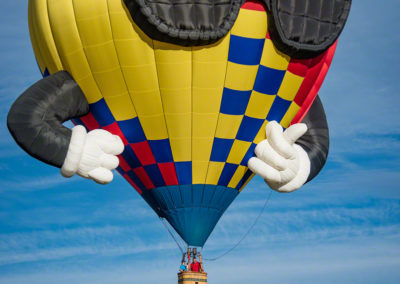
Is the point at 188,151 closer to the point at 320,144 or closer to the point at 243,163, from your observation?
the point at 243,163

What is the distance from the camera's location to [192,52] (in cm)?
1248

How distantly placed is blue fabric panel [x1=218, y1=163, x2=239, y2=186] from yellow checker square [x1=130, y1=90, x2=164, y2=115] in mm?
1267

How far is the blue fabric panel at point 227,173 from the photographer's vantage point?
1347 centimetres

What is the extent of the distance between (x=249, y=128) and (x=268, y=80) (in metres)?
0.71

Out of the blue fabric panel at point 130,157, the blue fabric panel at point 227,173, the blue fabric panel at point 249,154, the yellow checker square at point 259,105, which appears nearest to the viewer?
the yellow checker square at point 259,105

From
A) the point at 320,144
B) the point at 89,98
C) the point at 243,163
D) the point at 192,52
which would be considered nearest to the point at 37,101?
the point at 89,98

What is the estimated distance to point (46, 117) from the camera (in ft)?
40.7

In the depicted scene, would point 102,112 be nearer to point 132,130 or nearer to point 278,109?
point 132,130

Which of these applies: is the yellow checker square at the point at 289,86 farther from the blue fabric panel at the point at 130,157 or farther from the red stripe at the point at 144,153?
the blue fabric panel at the point at 130,157

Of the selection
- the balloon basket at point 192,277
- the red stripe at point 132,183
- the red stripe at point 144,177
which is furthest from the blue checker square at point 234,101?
the balloon basket at point 192,277

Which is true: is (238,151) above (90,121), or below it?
below

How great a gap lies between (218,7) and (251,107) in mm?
1546

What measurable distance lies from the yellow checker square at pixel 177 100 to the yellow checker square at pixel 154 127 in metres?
0.17

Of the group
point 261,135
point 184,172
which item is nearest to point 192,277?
point 184,172
